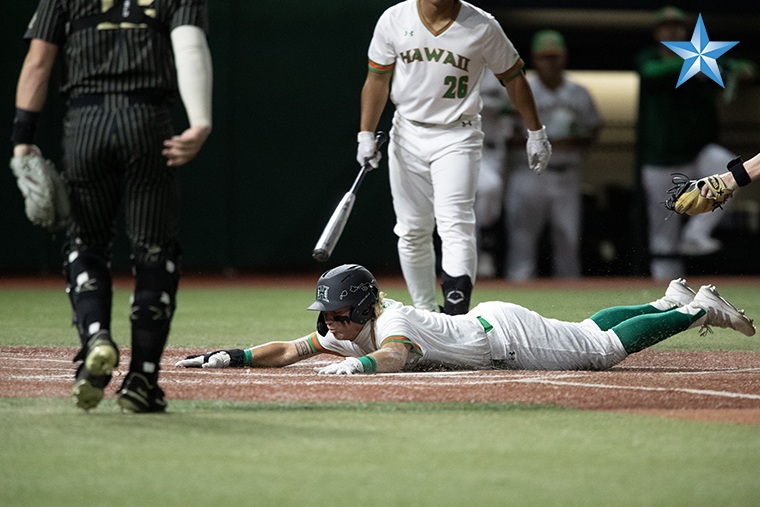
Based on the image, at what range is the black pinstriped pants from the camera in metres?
4.96

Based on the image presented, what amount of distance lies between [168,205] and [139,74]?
19.8 inches

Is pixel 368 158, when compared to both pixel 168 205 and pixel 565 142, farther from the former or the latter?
pixel 565 142

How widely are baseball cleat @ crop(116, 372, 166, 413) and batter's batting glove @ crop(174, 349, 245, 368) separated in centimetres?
156

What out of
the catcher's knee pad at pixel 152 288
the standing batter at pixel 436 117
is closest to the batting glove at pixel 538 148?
the standing batter at pixel 436 117

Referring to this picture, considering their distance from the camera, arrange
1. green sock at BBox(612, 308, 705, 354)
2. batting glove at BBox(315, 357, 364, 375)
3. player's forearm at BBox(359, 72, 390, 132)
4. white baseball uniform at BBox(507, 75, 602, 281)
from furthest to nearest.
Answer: white baseball uniform at BBox(507, 75, 602, 281) → player's forearm at BBox(359, 72, 390, 132) → green sock at BBox(612, 308, 705, 354) → batting glove at BBox(315, 357, 364, 375)

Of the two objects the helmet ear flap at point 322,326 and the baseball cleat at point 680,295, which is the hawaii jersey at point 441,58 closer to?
the baseball cleat at point 680,295

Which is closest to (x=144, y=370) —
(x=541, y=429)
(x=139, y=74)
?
(x=139, y=74)

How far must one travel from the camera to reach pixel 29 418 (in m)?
4.95

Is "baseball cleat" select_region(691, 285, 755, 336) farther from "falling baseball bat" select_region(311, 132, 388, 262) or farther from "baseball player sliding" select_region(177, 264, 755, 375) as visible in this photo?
"falling baseball bat" select_region(311, 132, 388, 262)

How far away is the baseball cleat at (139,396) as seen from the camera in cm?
502

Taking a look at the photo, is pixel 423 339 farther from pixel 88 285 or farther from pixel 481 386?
pixel 88 285

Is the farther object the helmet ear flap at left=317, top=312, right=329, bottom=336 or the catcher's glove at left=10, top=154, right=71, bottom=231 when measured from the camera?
the helmet ear flap at left=317, top=312, right=329, bottom=336

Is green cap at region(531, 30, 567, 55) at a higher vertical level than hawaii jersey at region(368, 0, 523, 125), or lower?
higher

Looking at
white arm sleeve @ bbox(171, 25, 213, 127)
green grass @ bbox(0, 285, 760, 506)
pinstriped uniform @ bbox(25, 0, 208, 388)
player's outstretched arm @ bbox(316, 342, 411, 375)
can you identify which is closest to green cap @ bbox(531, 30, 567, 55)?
player's outstretched arm @ bbox(316, 342, 411, 375)
